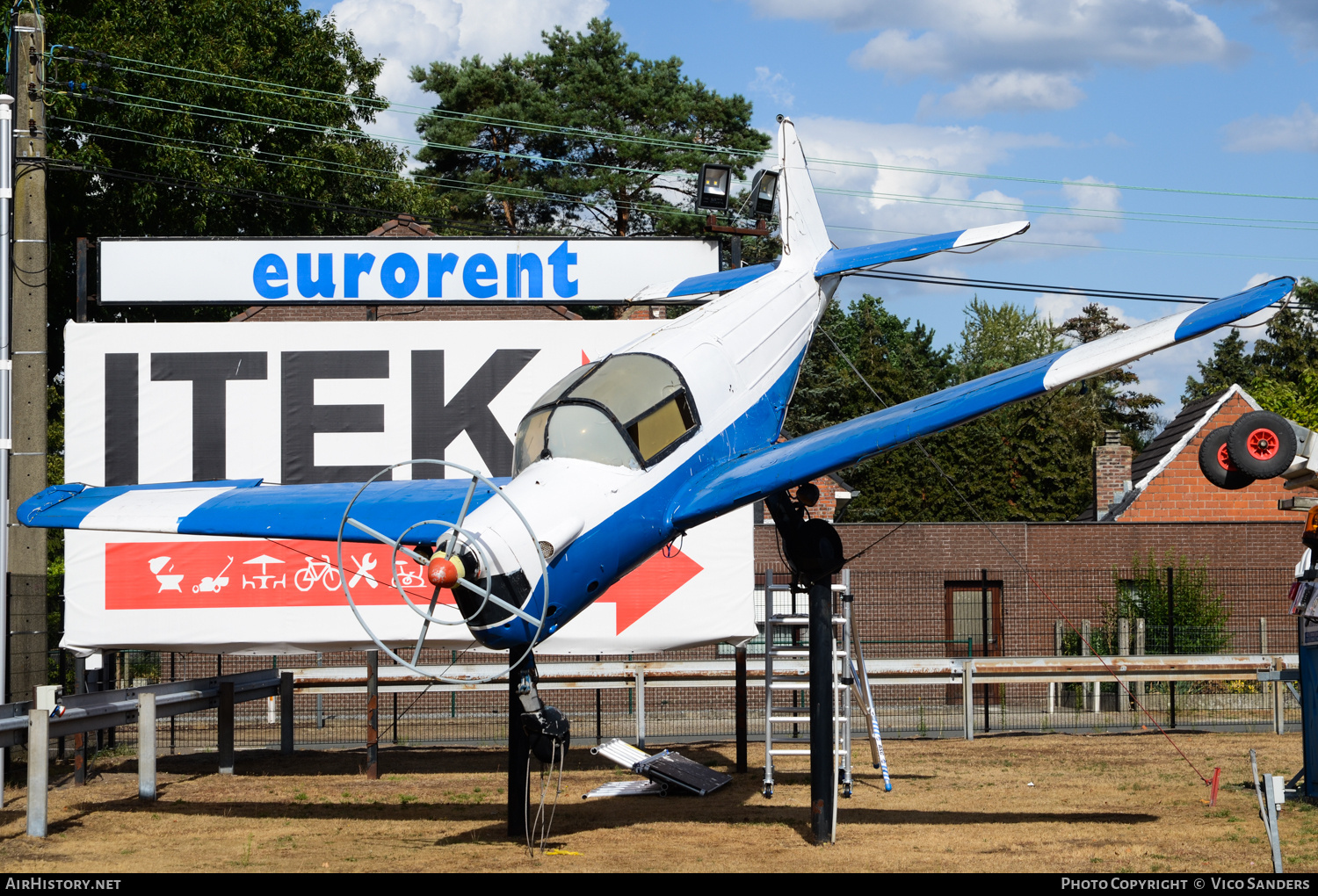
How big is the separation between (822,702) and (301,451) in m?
8.53

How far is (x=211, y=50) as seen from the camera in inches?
1187

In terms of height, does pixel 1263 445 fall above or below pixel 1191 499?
above

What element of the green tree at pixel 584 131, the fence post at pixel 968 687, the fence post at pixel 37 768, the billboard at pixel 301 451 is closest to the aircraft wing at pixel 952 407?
the billboard at pixel 301 451

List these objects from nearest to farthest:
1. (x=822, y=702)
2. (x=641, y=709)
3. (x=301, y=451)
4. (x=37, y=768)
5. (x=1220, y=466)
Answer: (x=822, y=702) < (x=37, y=768) < (x=1220, y=466) < (x=641, y=709) < (x=301, y=451)

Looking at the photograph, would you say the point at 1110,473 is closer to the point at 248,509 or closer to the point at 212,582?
the point at 212,582

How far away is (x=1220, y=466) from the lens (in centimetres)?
1095

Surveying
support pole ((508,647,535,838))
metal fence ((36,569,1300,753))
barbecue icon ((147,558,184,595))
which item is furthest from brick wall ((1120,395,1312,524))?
barbecue icon ((147,558,184,595))

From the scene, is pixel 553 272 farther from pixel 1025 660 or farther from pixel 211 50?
pixel 211 50

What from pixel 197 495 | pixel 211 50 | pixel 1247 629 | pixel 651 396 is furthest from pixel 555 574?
pixel 211 50

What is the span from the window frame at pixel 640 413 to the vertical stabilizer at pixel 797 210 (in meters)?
4.14

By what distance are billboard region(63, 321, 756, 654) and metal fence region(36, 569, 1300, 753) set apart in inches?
107

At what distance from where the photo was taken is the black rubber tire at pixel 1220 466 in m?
10.8

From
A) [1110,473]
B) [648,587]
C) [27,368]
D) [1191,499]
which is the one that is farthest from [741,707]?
[1110,473]

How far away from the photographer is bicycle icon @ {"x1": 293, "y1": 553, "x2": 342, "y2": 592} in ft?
50.5
